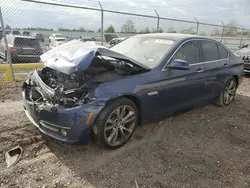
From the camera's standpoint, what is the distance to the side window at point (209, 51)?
4.29 m

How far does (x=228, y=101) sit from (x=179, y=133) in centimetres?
223

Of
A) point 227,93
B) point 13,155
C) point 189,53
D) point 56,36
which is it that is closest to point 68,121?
point 13,155

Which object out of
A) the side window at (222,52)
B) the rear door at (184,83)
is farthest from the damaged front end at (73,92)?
the side window at (222,52)

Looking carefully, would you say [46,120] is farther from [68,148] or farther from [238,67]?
[238,67]

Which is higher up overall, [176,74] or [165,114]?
[176,74]

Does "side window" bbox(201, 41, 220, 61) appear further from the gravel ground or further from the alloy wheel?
the alloy wheel

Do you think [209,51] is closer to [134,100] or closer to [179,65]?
[179,65]

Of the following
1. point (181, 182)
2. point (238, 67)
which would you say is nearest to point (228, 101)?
point (238, 67)

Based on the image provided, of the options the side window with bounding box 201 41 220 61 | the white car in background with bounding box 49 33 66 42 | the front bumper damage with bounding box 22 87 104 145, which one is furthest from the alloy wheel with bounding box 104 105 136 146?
the white car in background with bounding box 49 33 66 42

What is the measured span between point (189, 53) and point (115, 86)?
1.86 m

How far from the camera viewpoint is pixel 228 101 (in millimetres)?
5246

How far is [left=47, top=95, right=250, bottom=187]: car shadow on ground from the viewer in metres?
2.61

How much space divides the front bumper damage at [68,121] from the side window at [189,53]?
1.82 metres

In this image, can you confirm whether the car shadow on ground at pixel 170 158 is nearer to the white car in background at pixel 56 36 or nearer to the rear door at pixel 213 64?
the rear door at pixel 213 64
